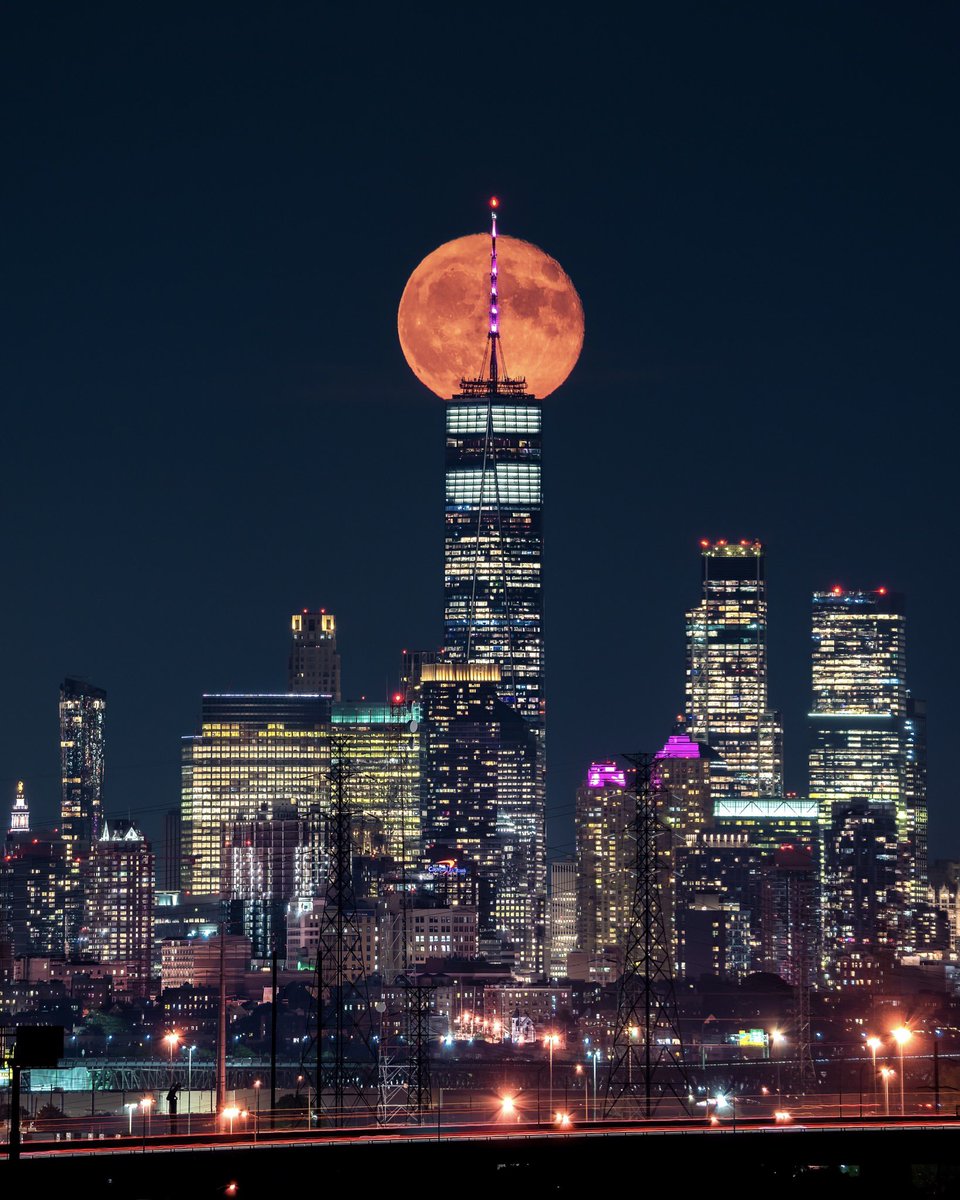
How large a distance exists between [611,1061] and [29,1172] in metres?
95.2

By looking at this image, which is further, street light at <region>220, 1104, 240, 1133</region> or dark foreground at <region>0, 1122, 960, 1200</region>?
street light at <region>220, 1104, 240, 1133</region>

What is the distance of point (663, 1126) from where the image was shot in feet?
218

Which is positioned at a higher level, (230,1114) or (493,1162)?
(493,1162)

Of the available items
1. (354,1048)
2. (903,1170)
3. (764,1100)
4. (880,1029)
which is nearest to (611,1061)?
(764,1100)

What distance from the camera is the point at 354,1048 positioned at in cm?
18612

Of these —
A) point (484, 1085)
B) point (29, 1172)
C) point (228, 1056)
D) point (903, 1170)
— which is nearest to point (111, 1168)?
point (29, 1172)

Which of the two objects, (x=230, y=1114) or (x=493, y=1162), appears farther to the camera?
(x=230, y=1114)

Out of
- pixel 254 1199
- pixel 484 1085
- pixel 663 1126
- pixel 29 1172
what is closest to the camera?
pixel 29 1172

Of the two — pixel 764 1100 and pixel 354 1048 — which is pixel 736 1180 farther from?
pixel 354 1048

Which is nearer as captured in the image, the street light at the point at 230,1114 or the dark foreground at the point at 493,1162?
the dark foreground at the point at 493,1162

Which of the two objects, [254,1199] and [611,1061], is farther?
[611,1061]

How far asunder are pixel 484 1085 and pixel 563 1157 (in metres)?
109

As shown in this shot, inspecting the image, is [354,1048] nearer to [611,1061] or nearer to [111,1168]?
[611,1061]

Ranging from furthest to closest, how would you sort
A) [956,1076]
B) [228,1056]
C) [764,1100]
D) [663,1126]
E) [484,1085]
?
[228,1056] → [484,1085] → [764,1100] → [956,1076] → [663,1126]
